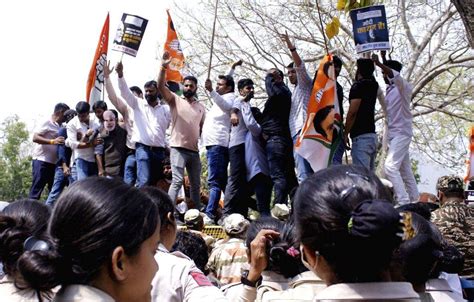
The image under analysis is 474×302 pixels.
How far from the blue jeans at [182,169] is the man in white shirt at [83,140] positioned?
4.59ft

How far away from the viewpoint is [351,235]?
79.0 inches

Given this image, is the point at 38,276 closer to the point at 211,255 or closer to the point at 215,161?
the point at 211,255

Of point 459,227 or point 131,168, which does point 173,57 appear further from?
point 459,227

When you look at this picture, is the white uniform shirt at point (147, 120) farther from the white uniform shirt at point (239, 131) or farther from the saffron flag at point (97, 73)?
the saffron flag at point (97, 73)

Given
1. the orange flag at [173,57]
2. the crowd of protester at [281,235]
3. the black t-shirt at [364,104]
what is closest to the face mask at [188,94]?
the crowd of protester at [281,235]

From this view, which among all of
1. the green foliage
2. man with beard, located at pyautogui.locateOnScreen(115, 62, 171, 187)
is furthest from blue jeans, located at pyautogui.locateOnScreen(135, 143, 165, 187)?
the green foliage

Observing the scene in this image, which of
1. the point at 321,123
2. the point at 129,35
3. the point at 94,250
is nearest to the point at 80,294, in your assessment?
the point at 94,250

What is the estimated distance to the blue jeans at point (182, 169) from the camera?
902cm

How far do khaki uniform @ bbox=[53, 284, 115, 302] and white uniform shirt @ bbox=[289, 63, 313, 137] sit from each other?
6.58 m

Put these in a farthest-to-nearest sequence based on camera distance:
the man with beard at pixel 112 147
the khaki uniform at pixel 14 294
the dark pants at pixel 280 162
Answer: the man with beard at pixel 112 147 → the dark pants at pixel 280 162 → the khaki uniform at pixel 14 294

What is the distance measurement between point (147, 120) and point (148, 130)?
5.3 inches

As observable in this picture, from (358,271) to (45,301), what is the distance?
101 cm

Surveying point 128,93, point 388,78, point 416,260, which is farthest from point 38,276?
point 128,93

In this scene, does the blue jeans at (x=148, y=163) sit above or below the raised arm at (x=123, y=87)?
below
